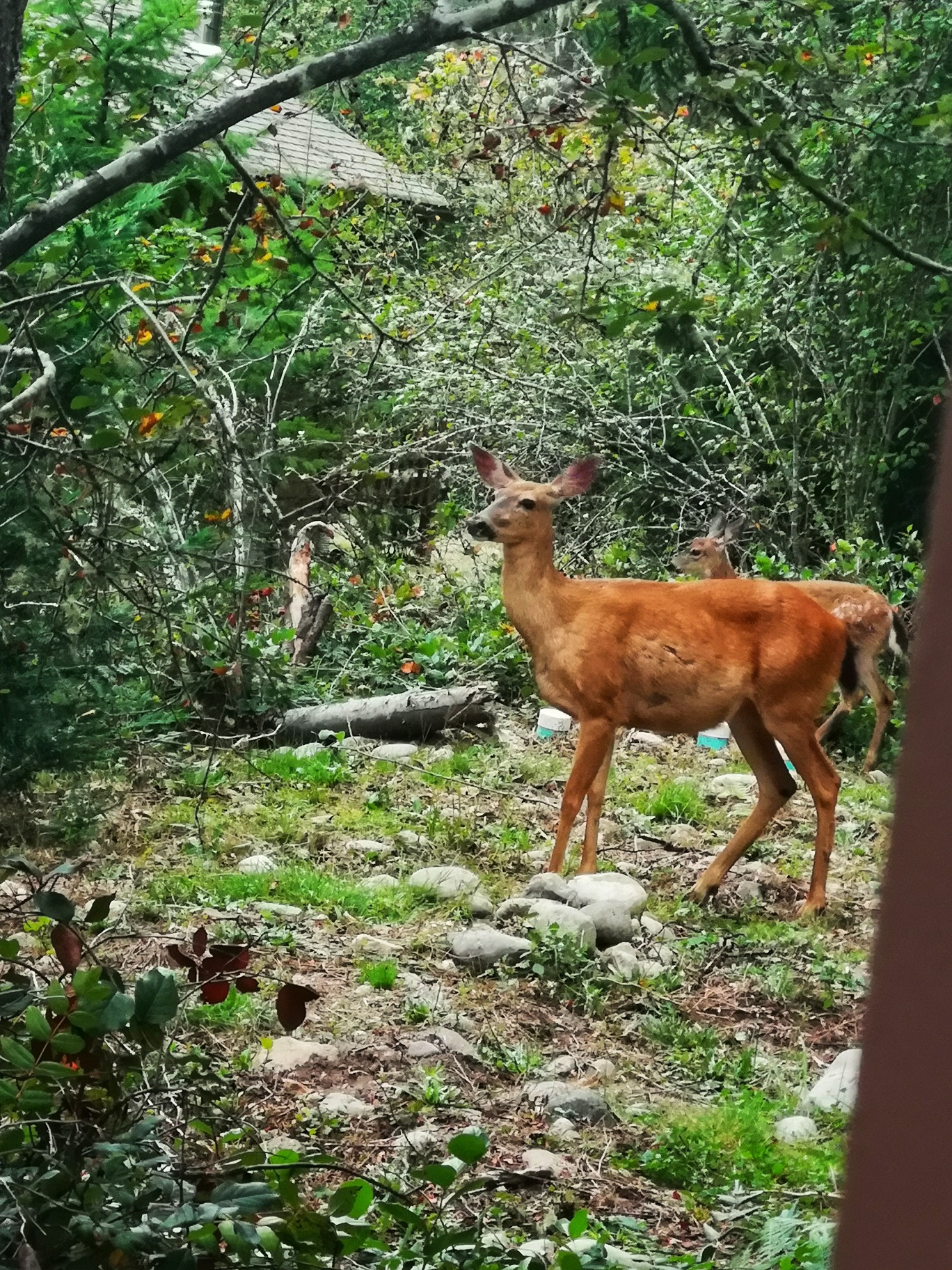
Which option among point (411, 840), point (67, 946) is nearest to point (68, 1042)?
point (67, 946)

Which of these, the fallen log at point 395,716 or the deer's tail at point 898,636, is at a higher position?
the deer's tail at point 898,636

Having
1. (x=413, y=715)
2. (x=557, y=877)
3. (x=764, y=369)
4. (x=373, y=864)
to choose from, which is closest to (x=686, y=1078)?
(x=557, y=877)

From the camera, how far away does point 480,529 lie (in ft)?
20.0

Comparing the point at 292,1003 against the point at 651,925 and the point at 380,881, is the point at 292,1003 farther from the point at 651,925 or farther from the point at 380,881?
the point at 380,881

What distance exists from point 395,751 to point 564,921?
2530 millimetres

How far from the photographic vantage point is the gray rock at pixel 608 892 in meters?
5.18

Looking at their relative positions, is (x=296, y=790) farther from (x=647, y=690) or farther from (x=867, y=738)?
(x=867, y=738)

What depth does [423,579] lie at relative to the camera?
32.6ft

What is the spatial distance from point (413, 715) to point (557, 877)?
2346 millimetres

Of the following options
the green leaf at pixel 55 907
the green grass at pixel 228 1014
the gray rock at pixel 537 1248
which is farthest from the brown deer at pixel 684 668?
the green leaf at pixel 55 907

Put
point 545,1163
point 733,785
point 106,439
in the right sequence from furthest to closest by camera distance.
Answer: point 733,785
point 545,1163
point 106,439

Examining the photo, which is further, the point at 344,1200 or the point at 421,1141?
the point at 421,1141

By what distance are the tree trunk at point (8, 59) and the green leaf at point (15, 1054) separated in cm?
140

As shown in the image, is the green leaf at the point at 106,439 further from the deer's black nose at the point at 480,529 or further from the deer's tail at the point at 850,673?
the deer's tail at the point at 850,673
